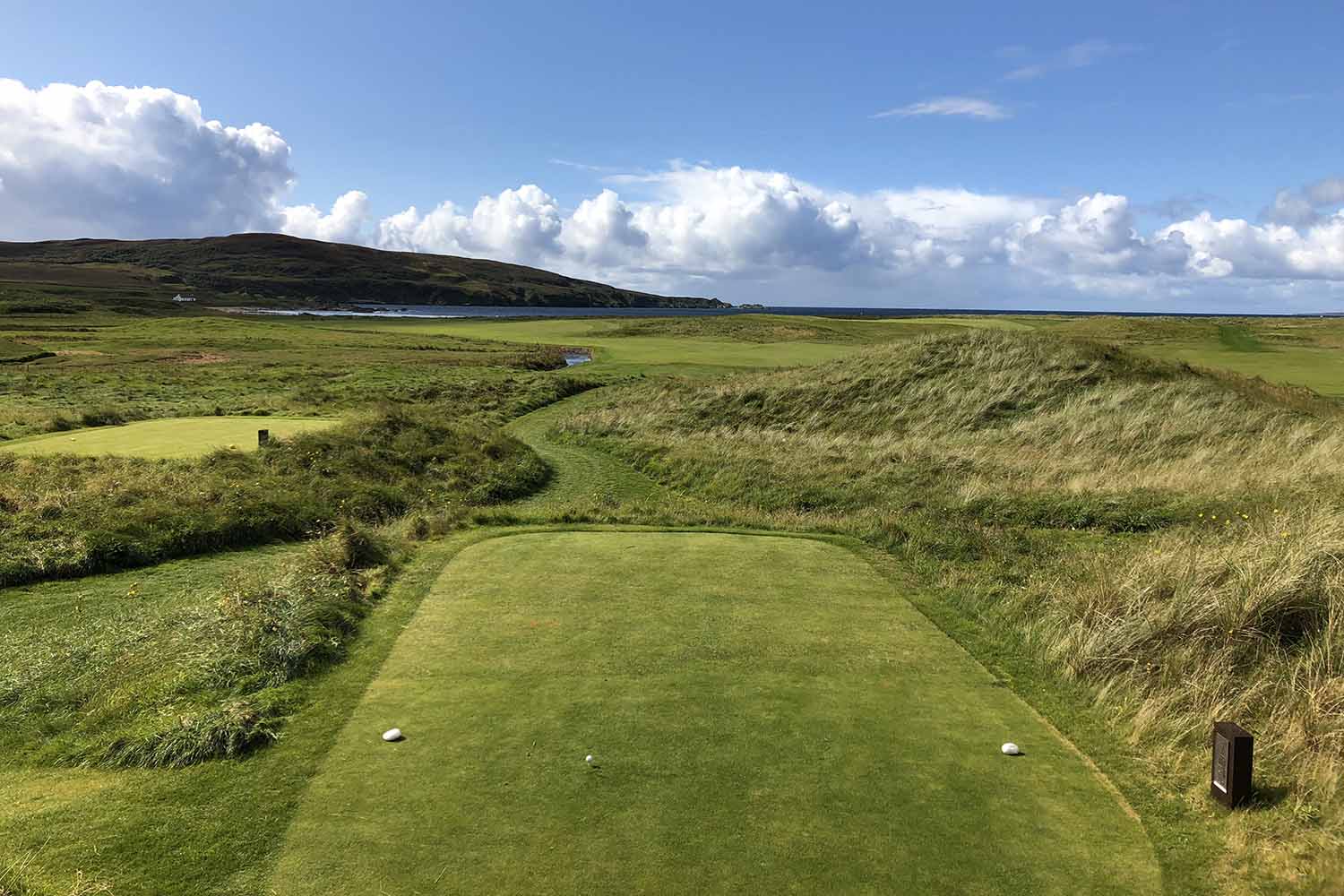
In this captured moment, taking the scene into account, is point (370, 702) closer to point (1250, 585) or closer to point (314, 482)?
point (1250, 585)

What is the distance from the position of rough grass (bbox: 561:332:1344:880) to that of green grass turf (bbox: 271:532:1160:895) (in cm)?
142

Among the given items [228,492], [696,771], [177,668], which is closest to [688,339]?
[228,492]

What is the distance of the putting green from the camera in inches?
711

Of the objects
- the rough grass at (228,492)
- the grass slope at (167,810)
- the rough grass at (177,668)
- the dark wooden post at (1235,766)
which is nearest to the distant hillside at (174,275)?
the rough grass at (228,492)

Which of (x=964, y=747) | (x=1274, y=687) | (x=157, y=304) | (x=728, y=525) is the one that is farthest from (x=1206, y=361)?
(x=157, y=304)

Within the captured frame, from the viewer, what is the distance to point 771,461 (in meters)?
21.3

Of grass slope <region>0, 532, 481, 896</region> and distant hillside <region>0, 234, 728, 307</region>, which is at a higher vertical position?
distant hillside <region>0, 234, 728, 307</region>

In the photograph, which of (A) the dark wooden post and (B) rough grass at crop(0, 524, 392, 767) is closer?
(A) the dark wooden post

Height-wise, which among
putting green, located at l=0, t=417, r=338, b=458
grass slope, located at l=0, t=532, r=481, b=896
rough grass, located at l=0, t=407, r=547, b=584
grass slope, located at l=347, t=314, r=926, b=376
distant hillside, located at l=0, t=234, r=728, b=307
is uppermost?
distant hillside, located at l=0, t=234, r=728, b=307

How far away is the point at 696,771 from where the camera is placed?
576 cm

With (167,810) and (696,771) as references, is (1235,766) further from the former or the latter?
(167,810)

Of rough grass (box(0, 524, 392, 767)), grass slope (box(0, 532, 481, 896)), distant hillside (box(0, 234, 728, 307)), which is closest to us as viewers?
grass slope (box(0, 532, 481, 896))

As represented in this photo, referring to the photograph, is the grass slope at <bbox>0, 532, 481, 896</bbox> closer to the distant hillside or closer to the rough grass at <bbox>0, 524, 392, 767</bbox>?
the rough grass at <bbox>0, 524, 392, 767</bbox>

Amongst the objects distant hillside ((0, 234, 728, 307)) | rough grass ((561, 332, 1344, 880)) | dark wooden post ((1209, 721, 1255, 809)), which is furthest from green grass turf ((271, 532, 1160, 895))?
distant hillside ((0, 234, 728, 307))
